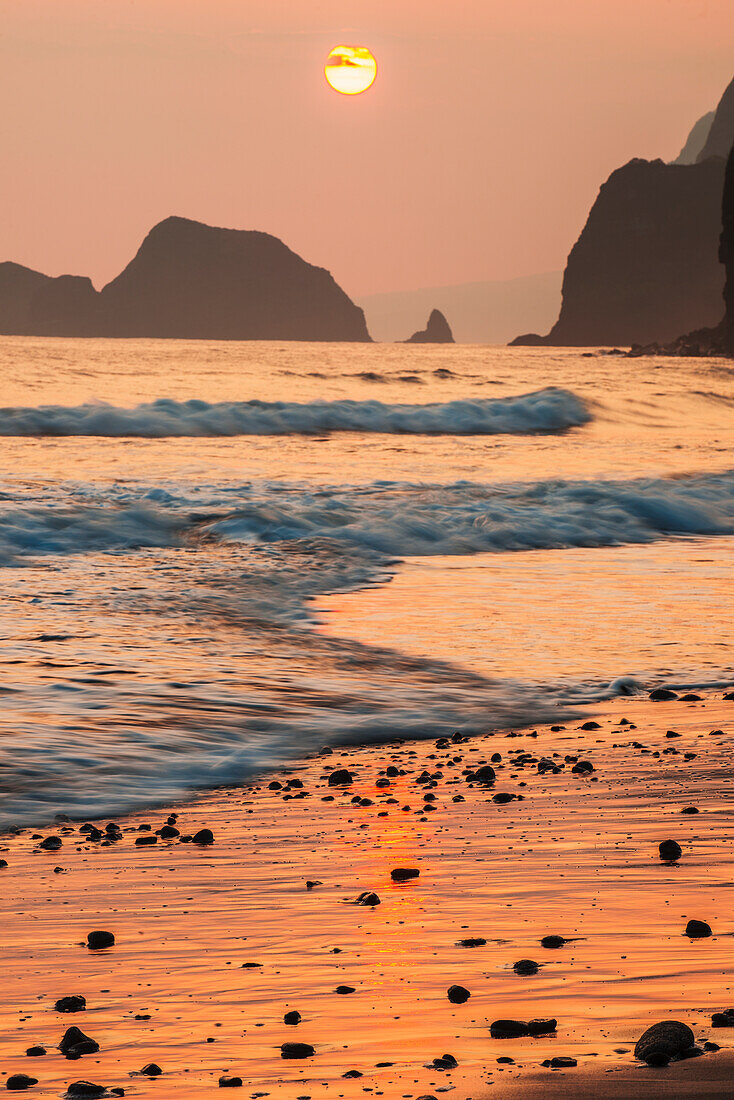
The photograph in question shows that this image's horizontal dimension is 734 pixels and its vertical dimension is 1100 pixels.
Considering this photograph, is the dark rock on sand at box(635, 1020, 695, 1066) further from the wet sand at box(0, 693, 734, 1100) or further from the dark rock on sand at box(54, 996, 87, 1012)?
the dark rock on sand at box(54, 996, 87, 1012)

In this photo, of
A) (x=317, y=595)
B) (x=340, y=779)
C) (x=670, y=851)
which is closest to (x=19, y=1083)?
(x=670, y=851)

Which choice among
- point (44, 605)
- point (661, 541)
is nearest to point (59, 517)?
point (44, 605)

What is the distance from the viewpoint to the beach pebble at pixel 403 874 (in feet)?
14.0

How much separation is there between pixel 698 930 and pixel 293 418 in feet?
98.4

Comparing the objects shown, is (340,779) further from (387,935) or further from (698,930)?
(698,930)

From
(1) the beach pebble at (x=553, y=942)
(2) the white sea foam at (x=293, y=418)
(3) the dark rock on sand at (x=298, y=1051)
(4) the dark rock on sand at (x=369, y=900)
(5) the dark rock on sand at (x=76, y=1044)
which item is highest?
(2) the white sea foam at (x=293, y=418)

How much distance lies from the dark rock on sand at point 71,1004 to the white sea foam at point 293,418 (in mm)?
A: 25658

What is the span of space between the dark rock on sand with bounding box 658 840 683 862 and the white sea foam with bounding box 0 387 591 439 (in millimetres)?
25060

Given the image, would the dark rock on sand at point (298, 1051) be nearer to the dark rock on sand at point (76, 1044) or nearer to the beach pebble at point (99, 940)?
the dark rock on sand at point (76, 1044)

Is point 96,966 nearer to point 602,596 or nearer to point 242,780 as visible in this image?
point 242,780

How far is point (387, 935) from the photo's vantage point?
369cm

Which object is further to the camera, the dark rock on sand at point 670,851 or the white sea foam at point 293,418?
the white sea foam at point 293,418

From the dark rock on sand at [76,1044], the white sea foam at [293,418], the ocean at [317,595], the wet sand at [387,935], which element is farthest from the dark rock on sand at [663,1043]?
the white sea foam at [293,418]

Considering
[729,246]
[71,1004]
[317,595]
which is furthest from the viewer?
[729,246]
